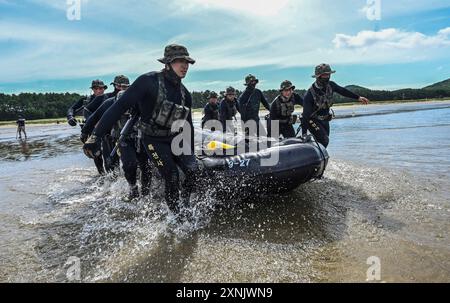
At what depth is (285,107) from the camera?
7.96 m

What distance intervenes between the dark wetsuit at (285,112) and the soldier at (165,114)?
3.65 meters

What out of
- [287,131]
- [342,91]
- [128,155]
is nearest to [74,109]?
[128,155]

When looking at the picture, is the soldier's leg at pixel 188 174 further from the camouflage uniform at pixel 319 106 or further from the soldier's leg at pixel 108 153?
the soldier's leg at pixel 108 153

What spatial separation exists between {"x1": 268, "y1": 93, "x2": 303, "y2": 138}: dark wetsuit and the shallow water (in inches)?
63.2

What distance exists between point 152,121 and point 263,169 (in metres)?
1.56

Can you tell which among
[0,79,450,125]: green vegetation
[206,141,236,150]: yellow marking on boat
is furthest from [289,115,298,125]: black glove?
[0,79,450,125]: green vegetation

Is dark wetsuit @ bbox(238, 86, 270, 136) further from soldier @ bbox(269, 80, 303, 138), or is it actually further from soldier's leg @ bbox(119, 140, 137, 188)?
soldier's leg @ bbox(119, 140, 137, 188)

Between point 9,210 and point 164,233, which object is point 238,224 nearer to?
point 164,233

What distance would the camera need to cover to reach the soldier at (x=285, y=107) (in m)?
7.86

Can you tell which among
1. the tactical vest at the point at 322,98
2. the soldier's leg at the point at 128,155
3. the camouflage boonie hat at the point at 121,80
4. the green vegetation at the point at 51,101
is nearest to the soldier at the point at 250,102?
the tactical vest at the point at 322,98

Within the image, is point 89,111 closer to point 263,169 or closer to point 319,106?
point 263,169

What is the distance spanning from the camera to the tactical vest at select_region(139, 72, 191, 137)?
4.29m
